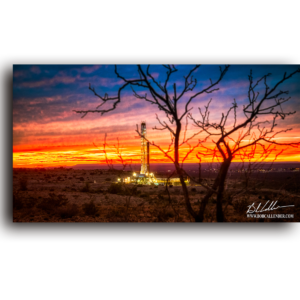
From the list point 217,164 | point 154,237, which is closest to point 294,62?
point 217,164

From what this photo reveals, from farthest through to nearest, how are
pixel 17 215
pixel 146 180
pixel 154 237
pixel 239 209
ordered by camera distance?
pixel 146 180, pixel 17 215, pixel 239 209, pixel 154 237

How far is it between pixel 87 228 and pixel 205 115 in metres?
2.24

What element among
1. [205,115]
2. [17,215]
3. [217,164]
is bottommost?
[17,215]

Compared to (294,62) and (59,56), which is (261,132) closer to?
(294,62)

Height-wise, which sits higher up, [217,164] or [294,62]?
[294,62]

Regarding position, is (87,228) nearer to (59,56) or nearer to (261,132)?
(59,56)

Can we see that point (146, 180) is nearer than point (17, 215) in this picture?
No

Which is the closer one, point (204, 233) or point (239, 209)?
point (204, 233)

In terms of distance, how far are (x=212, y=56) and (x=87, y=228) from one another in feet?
9.72

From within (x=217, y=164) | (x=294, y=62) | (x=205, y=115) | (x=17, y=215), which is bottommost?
(x=17, y=215)

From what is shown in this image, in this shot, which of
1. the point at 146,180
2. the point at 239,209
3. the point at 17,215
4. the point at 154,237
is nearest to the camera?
the point at 154,237

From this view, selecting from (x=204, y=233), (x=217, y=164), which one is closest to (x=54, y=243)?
(x=204, y=233)

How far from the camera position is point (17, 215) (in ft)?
16.0

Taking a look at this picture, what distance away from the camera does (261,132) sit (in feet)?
9.61
